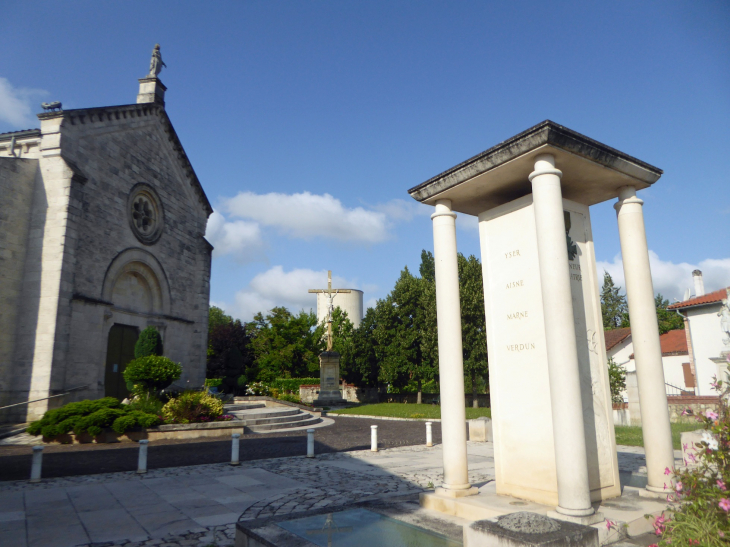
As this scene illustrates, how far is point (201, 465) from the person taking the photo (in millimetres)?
10359

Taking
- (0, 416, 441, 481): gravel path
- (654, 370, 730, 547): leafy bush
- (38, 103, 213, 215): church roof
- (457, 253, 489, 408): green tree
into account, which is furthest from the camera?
(457, 253, 489, 408): green tree

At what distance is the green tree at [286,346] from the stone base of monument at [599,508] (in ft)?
112

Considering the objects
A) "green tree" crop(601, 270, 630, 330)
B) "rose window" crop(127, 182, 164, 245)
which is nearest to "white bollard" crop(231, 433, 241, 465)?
"rose window" crop(127, 182, 164, 245)

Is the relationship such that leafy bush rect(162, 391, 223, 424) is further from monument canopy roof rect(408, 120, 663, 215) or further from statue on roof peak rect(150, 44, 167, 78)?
statue on roof peak rect(150, 44, 167, 78)

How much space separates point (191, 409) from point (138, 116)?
13731mm

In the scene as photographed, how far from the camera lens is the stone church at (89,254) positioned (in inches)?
604

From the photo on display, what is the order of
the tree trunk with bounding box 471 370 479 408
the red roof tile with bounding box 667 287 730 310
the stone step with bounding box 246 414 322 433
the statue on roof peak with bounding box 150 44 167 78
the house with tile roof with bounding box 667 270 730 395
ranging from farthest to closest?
1. the tree trunk with bounding box 471 370 479 408
2. the house with tile roof with bounding box 667 270 730 395
3. the red roof tile with bounding box 667 287 730 310
4. the statue on roof peak with bounding box 150 44 167 78
5. the stone step with bounding box 246 414 322 433

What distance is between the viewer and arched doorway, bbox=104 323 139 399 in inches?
Result: 728

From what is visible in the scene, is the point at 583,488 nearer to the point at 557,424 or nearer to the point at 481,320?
the point at 557,424

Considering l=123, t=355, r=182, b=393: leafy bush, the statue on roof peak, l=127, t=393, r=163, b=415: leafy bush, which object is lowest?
l=127, t=393, r=163, b=415: leafy bush

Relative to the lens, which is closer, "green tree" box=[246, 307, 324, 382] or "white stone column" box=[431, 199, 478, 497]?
"white stone column" box=[431, 199, 478, 497]

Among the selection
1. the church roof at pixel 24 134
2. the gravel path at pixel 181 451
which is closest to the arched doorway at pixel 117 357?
the gravel path at pixel 181 451

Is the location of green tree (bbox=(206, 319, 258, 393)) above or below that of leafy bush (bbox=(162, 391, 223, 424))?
above

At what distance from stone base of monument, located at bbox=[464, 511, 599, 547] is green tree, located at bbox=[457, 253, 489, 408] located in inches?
1027
